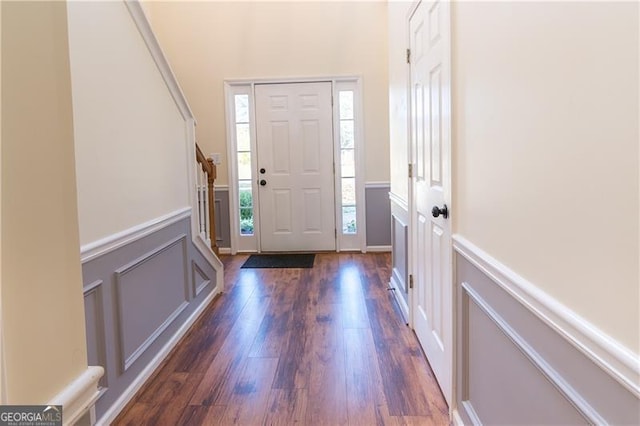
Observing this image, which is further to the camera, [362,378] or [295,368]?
[295,368]

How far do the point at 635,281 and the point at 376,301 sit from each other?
2819 mm

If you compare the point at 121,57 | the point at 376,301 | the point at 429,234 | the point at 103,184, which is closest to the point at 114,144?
the point at 103,184

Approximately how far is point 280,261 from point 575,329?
164 inches

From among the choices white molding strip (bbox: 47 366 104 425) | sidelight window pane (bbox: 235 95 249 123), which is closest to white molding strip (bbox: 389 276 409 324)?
white molding strip (bbox: 47 366 104 425)

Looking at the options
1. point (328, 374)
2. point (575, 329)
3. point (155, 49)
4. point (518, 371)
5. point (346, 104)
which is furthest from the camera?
point (346, 104)

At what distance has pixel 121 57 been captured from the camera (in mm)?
2084

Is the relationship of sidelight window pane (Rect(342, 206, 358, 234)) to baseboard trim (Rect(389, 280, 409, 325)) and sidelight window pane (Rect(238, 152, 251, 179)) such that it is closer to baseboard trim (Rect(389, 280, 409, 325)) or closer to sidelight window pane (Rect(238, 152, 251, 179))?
sidelight window pane (Rect(238, 152, 251, 179))

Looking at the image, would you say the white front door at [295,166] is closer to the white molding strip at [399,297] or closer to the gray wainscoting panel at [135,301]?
the white molding strip at [399,297]

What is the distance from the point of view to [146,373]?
227 cm

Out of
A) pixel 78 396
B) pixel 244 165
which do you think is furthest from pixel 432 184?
pixel 244 165

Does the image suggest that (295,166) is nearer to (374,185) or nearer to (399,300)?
(374,185)

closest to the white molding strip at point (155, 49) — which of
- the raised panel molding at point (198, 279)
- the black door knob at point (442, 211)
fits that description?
the raised panel molding at point (198, 279)

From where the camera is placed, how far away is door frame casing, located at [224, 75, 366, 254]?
512 centimetres

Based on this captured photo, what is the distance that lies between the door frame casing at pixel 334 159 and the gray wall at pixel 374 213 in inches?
2.3
